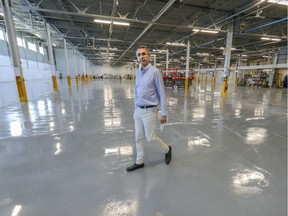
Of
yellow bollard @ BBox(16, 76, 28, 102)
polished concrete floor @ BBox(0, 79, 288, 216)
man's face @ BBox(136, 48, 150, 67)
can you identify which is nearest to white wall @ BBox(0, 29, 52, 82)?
yellow bollard @ BBox(16, 76, 28, 102)

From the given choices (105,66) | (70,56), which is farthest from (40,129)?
(105,66)

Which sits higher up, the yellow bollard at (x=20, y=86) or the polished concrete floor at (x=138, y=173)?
the yellow bollard at (x=20, y=86)

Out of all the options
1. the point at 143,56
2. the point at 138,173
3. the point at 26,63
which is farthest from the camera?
the point at 26,63

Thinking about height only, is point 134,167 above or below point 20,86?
below

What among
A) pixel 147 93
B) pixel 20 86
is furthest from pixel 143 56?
pixel 20 86

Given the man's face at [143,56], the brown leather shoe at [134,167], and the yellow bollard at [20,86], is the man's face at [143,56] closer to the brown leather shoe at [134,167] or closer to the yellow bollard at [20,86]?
the brown leather shoe at [134,167]

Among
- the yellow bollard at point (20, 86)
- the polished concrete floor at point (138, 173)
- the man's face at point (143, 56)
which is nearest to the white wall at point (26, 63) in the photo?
the yellow bollard at point (20, 86)

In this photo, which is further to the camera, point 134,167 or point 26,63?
point 26,63

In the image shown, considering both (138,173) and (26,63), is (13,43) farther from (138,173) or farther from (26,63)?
(26,63)

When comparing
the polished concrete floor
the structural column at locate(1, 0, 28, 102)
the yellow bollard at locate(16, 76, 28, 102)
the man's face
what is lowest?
the polished concrete floor

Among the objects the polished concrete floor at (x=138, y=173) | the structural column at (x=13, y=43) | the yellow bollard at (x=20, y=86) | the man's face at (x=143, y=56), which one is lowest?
the polished concrete floor at (x=138, y=173)

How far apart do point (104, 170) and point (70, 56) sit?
40.0 meters

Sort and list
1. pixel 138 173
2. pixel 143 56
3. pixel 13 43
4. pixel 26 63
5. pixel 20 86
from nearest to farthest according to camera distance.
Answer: pixel 143 56 → pixel 138 173 → pixel 13 43 → pixel 20 86 → pixel 26 63

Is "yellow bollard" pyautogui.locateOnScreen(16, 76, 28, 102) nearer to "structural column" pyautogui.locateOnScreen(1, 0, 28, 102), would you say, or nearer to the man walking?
"structural column" pyautogui.locateOnScreen(1, 0, 28, 102)
